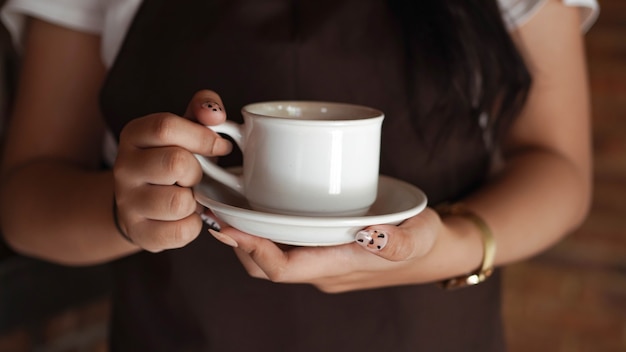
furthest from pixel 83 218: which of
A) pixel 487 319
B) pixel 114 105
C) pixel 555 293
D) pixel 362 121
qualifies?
pixel 555 293

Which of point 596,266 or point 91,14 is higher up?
point 91,14

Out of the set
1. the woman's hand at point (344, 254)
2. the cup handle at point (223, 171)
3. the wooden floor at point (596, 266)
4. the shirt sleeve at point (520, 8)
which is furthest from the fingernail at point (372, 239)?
the wooden floor at point (596, 266)

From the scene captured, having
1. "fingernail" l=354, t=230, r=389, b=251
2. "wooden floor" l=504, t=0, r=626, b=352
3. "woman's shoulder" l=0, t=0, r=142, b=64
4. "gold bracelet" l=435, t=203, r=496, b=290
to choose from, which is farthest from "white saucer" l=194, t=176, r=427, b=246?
"wooden floor" l=504, t=0, r=626, b=352

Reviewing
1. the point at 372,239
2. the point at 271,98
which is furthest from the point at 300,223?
the point at 271,98

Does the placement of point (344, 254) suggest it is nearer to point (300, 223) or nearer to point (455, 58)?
point (300, 223)

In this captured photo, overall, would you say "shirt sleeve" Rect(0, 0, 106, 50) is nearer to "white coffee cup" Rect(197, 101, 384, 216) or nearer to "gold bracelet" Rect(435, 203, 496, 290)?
"white coffee cup" Rect(197, 101, 384, 216)

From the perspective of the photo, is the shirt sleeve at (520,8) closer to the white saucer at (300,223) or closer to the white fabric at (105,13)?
the white fabric at (105,13)
